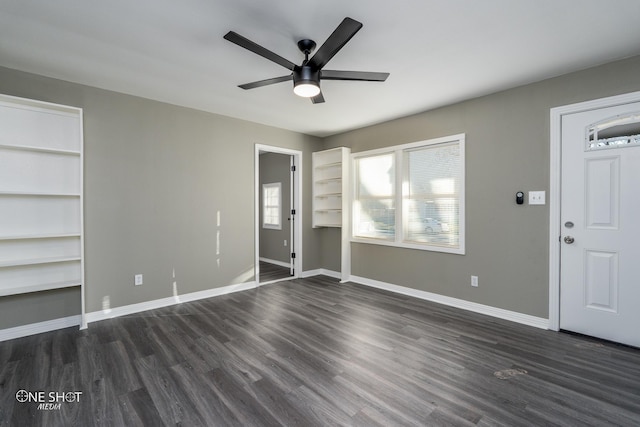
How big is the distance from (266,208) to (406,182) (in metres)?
3.60

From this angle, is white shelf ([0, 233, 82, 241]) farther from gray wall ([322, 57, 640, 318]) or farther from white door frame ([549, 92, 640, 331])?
white door frame ([549, 92, 640, 331])

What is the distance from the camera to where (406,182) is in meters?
4.30

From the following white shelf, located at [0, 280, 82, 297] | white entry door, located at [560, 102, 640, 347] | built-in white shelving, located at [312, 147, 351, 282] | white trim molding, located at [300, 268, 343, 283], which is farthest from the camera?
white trim molding, located at [300, 268, 343, 283]

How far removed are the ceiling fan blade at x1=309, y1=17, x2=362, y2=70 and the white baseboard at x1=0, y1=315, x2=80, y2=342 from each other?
3547mm

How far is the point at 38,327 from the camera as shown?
116 inches

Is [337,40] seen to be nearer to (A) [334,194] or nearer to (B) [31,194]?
(B) [31,194]

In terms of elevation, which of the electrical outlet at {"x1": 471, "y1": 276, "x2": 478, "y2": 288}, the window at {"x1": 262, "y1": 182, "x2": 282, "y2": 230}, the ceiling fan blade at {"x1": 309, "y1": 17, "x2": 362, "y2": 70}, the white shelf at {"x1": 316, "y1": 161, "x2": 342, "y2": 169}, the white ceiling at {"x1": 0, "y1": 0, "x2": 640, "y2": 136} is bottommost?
the electrical outlet at {"x1": 471, "y1": 276, "x2": 478, "y2": 288}

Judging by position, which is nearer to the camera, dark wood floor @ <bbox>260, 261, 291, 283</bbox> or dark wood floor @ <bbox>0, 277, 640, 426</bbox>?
dark wood floor @ <bbox>0, 277, 640, 426</bbox>

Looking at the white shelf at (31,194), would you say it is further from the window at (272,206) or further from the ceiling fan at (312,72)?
the window at (272,206)

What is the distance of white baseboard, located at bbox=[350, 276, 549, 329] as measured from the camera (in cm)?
309

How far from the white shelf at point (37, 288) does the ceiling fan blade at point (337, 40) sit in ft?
10.2

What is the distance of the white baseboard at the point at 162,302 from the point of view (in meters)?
3.27

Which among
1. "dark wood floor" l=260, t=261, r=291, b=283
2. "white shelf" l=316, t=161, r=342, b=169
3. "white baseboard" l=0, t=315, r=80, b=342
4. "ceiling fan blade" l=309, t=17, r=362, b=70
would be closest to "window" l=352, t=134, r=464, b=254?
"white shelf" l=316, t=161, r=342, b=169

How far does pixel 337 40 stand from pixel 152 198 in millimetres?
2957
